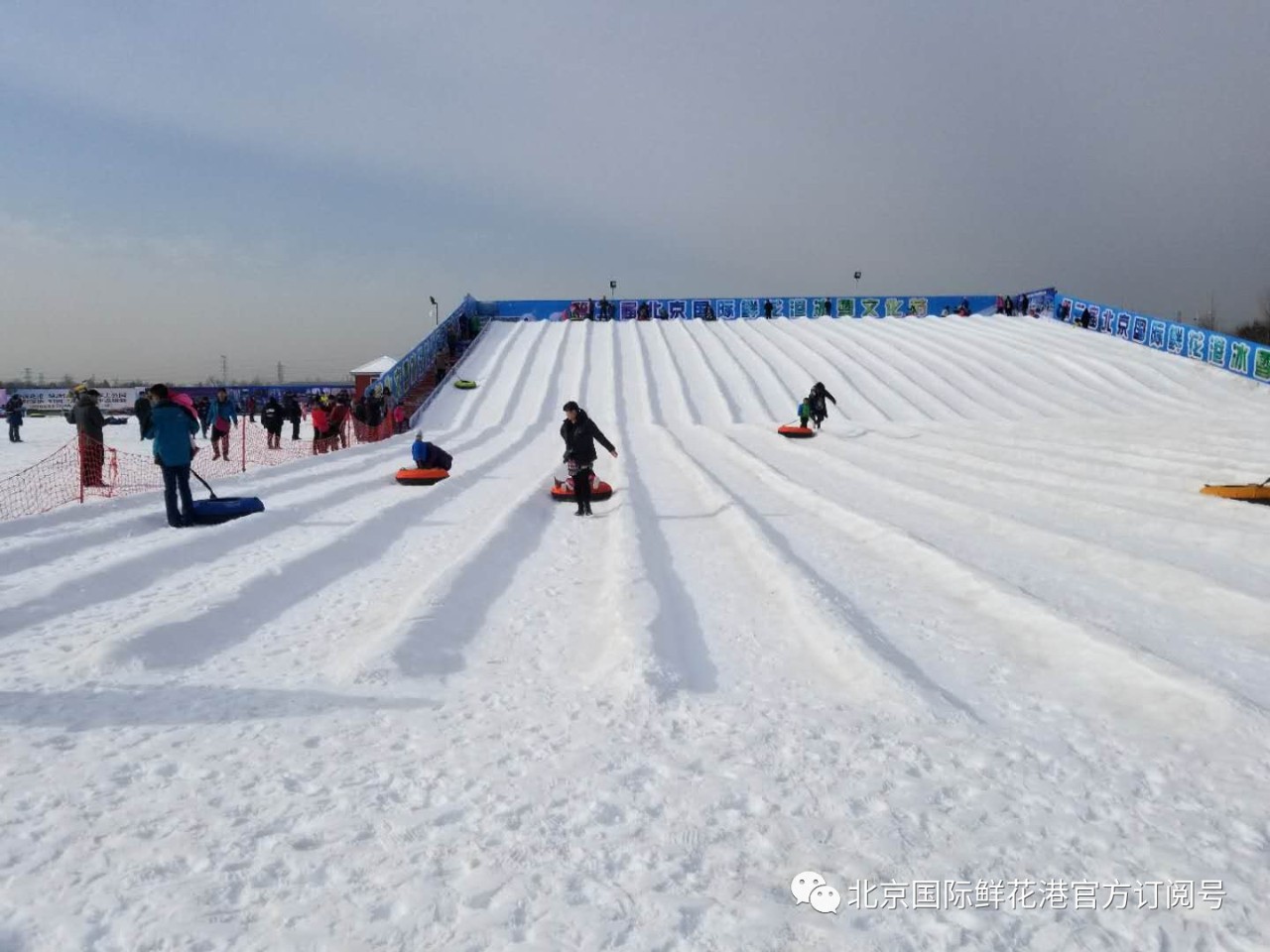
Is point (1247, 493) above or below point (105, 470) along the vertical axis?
above

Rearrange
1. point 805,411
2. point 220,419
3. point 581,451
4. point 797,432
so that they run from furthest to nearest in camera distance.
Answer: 1. point 805,411
2. point 797,432
3. point 220,419
4. point 581,451

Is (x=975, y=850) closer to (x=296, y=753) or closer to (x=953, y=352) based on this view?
(x=296, y=753)

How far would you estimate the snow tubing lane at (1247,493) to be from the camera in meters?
7.38

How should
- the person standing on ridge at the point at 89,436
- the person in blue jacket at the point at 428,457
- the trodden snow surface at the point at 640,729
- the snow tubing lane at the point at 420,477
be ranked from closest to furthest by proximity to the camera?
the trodden snow surface at the point at 640,729 < the person standing on ridge at the point at 89,436 < the snow tubing lane at the point at 420,477 < the person in blue jacket at the point at 428,457

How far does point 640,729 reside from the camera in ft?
10.5

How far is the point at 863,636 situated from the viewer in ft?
14.0

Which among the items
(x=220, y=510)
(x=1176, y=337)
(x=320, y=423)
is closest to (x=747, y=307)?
(x=1176, y=337)

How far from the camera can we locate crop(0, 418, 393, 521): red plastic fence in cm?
917

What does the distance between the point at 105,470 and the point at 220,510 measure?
6301 mm

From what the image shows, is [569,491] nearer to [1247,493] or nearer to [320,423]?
[1247,493]

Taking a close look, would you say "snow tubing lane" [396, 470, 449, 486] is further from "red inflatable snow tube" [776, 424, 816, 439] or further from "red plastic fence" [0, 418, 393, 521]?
"red inflatable snow tube" [776, 424, 816, 439]

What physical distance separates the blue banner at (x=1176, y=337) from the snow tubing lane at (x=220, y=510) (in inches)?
1018

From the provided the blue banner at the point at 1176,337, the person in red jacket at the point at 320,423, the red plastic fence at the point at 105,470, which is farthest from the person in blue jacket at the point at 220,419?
the blue banner at the point at 1176,337

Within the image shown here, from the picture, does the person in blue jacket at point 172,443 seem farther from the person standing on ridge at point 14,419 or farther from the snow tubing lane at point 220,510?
the person standing on ridge at point 14,419
